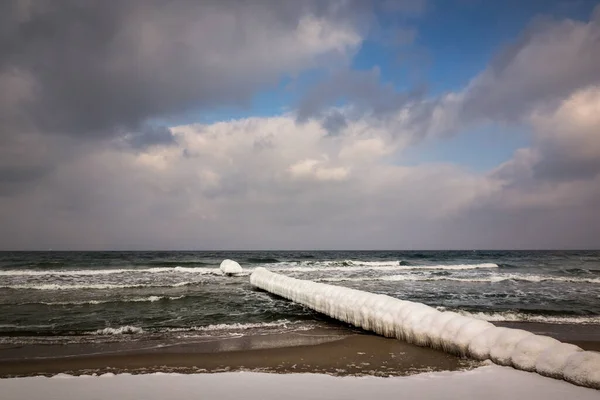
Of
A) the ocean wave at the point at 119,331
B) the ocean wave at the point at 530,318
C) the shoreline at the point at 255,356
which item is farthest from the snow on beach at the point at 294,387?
the ocean wave at the point at 530,318

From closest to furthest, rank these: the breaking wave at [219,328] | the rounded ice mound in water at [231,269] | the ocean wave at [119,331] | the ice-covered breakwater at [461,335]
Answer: the ice-covered breakwater at [461,335] → the ocean wave at [119,331] → the breaking wave at [219,328] → the rounded ice mound in water at [231,269]

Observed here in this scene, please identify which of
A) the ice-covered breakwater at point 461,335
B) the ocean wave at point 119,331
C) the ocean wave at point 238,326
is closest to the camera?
the ice-covered breakwater at point 461,335

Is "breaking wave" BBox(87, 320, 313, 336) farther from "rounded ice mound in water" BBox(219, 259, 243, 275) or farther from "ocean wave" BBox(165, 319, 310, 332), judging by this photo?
"rounded ice mound in water" BBox(219, 259, 243, 275)

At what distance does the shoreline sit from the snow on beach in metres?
0.82

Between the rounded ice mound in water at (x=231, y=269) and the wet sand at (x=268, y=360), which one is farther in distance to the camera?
the rounded ice mound in water at (x=231, y=269)

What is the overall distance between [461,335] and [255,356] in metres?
3.54

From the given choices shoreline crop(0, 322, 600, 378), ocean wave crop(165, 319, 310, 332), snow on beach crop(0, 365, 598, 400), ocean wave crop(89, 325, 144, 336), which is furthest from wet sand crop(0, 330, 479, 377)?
ocean wave crop(89, 325, 144, 336)

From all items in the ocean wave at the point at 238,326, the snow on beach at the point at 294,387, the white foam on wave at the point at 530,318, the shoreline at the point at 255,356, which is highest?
the snow on beach at the point at 294,387

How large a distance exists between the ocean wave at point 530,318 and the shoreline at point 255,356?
1408mm

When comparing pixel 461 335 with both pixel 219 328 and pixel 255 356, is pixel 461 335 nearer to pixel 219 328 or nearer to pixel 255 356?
pixel 255 356

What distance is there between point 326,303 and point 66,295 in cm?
1225

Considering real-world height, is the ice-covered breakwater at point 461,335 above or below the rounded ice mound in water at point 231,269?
above

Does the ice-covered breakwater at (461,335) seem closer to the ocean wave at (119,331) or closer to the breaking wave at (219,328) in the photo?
the breaking wave at (219,328)

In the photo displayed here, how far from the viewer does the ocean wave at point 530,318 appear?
10031mm
